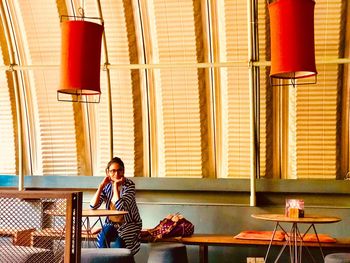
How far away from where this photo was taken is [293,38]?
16.7 ft

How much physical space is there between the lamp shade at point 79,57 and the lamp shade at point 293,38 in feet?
6.13

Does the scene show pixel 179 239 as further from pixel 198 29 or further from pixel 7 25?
pixel 7 25

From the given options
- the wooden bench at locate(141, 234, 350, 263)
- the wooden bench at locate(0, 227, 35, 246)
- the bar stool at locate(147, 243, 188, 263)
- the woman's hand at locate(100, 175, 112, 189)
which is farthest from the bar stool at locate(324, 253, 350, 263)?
the wooden bench at locate(0, 227, 35, 246)

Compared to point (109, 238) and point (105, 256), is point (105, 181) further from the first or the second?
point (105, 256)

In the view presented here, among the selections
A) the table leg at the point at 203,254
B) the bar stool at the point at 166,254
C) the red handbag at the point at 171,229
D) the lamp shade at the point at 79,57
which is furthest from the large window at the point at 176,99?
the lamp shade at the point at 79,57

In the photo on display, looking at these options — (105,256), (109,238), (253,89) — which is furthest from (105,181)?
(253,89)

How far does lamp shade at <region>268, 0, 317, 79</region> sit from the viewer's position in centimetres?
508

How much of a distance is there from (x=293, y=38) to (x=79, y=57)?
216cm

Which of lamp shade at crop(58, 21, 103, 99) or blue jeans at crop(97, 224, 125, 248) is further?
blue jeans at crop(97, 224, 125, 248)

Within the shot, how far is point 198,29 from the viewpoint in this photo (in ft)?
26.0

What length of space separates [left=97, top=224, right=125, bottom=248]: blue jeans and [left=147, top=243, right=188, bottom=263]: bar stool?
381 millimetres

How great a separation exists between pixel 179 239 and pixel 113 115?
2.27 m

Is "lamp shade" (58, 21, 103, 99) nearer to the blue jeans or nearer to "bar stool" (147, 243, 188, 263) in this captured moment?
the blue jeans

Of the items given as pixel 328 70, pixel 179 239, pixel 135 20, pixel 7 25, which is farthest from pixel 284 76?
pixel 7 25
